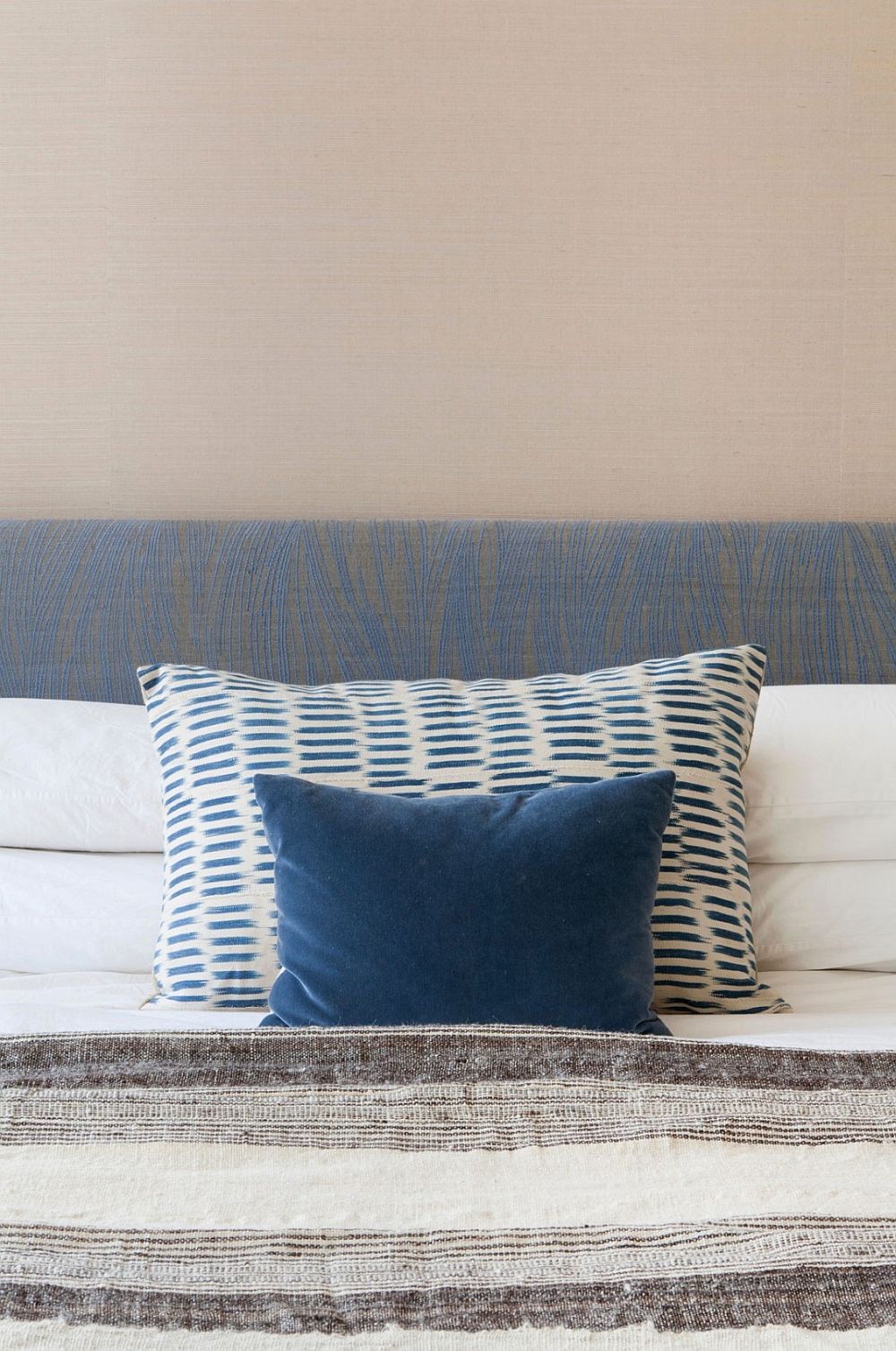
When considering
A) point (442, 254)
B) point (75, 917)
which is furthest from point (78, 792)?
point (442, 254)

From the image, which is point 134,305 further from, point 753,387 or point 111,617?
point 753,387

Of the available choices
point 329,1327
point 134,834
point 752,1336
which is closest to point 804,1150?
point 752,1336

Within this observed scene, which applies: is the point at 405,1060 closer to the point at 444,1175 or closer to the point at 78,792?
the point at 444,1175

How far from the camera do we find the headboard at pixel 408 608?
172 cm

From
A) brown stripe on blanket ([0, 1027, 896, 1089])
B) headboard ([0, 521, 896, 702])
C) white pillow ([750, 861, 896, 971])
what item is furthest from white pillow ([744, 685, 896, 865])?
brown stripe on blanket ([0, 1027, 896, 1089])

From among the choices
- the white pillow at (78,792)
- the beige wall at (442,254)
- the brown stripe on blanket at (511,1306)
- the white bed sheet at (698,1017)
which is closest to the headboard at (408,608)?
the beige wall at (442,254)

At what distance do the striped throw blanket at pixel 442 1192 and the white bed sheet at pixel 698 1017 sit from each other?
0.74ft

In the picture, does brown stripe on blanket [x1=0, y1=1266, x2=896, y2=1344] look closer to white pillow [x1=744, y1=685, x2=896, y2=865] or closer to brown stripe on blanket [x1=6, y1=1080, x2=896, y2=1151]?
brown stripe on blanket [x1=6, y1=1080, x2=896, y2=1151]

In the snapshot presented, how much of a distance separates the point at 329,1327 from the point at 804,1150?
1.16 feet

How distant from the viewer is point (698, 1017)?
3.93 feet

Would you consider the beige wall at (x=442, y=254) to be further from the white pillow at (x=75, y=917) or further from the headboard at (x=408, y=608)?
the white pillow at (x=75, y=917)

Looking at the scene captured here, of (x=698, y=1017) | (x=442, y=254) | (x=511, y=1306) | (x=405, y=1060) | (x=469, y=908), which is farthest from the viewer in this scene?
(x=442, y=254)

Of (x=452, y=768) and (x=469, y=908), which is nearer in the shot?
(x=469, y=908)

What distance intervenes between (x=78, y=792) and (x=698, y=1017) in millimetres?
780
